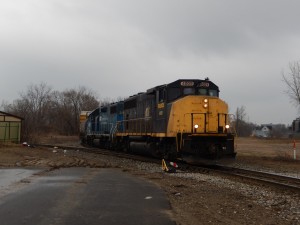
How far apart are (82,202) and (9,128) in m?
35.2

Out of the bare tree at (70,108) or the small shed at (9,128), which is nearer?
the small shed at (9,128)

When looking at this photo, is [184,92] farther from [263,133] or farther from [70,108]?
[263,133]

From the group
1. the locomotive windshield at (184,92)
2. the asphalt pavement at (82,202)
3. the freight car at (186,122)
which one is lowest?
the asphalt pavement at (82,202)

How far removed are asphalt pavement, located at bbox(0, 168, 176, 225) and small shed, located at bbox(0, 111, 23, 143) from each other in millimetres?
29597

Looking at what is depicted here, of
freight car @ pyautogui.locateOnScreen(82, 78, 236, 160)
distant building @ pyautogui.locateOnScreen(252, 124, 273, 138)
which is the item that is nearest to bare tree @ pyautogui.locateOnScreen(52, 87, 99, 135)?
distant building @ pyautogui.locateOnScreen(252, 124, 273, 138)

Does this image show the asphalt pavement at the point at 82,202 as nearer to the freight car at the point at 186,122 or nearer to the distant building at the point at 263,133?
the freight car at the point at 186,122

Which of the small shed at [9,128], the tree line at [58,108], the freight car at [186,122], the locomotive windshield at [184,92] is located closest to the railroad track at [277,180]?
the freight car at [186,122]

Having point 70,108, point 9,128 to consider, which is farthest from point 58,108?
point 9,128

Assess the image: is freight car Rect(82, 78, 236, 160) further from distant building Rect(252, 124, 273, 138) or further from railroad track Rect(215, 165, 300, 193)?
distant building Rect(252, 124, 273, 138)

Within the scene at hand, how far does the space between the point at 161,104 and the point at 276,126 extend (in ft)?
602

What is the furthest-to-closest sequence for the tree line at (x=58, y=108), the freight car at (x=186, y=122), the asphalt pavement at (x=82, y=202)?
1. the tree line at (x=58, y=108)
2. the freight car at (x=186, y=122)
3. the asphalt pavement at (x=82, y=202)

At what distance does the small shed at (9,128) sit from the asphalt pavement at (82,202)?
29.6 m

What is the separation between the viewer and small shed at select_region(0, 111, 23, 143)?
41094 millimetres

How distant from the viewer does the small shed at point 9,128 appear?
41094 mm
